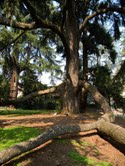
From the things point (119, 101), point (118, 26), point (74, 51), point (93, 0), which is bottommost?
point (119, 101)

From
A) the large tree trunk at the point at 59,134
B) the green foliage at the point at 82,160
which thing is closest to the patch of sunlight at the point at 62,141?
the large tree trunk at the point at 59,134

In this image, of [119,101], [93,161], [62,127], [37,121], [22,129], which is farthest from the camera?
[119,101]

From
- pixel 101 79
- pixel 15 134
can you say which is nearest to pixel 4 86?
pixel 101 79

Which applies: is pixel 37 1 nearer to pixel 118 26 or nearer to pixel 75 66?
pixel 75 66

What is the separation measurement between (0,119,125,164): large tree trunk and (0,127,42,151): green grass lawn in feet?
2.16

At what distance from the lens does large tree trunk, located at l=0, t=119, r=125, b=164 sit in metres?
5.44

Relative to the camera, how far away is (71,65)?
12305 mm

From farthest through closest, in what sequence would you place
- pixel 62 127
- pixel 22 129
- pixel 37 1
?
pixel 37 1 < pixel 22 129 < pixel 62 127

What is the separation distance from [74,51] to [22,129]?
5650 mm

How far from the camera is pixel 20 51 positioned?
2583cm

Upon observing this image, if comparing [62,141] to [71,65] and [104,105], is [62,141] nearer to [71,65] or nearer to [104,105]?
[104,105]

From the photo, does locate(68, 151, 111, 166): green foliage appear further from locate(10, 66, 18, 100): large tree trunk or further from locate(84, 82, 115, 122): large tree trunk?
locate(10, 66, 18, 100): large tree trunk

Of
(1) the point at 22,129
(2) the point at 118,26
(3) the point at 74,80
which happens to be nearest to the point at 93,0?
(2) the point at 118,26

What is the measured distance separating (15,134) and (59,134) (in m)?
1.38
